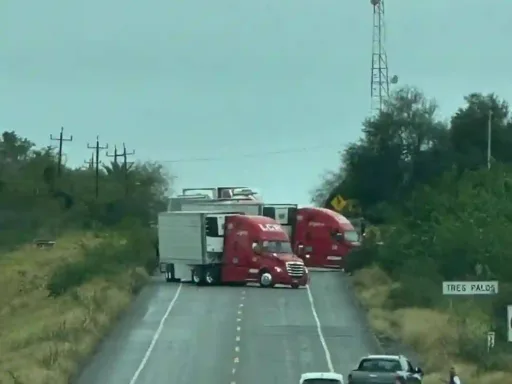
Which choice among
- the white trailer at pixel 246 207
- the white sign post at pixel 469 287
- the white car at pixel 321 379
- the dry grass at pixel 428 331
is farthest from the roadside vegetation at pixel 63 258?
the white sign post at pixel 469 287

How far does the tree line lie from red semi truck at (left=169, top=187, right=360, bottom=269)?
29009 millimetres

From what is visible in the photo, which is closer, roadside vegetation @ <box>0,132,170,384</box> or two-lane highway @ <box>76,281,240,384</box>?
two-lane highway @ <box>76,281,240,384</box>

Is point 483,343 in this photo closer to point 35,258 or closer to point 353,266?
point 353,266

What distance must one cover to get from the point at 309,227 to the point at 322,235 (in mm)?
858

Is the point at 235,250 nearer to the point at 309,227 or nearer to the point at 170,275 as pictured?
the point at 170,275

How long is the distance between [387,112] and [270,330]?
47669 millimetres

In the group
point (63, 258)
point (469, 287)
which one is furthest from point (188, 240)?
point (469, 287)

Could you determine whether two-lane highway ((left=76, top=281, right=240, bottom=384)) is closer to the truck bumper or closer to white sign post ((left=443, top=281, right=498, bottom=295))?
the truck bumper

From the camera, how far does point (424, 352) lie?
4841 centimetres

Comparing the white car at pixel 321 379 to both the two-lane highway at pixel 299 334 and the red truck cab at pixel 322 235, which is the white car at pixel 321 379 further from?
the red truck cab at pixel 322 235

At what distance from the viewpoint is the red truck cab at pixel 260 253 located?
71.0 m

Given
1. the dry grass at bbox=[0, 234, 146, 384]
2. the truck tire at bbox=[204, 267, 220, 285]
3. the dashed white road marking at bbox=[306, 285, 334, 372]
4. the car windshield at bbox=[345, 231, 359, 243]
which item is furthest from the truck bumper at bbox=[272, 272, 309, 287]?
the car windshield at bbox=[345, 231, 359, 243]

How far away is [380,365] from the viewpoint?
1508 inches

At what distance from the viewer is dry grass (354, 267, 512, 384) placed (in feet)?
137
